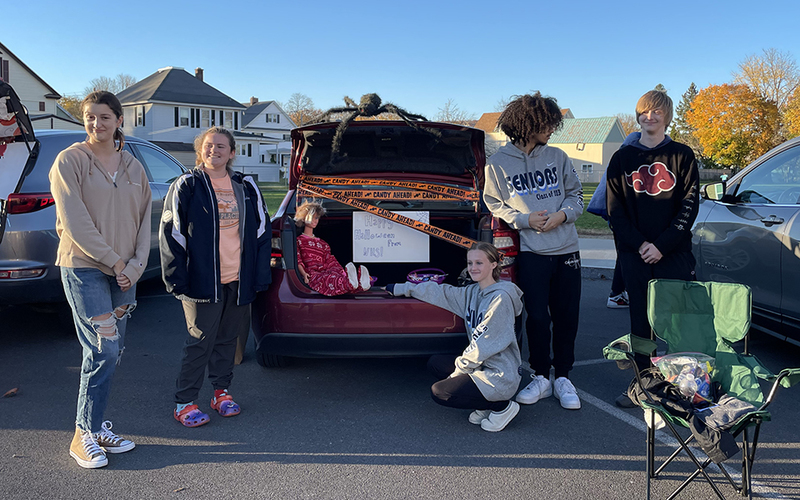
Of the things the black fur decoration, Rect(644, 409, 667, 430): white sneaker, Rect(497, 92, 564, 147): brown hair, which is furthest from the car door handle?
the black fur decoration

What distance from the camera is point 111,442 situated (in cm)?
324

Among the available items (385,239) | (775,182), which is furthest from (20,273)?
(775,182)

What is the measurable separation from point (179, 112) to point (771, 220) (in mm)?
49879

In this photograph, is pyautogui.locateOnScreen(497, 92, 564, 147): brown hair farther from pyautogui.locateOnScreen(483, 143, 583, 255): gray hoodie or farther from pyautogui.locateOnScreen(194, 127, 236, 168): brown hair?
pyautogui.locateOnScreen(194, 127, 236, 168): brown hair

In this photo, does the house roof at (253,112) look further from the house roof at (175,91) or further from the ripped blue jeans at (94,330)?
the ripped blue jeans at (94,330)

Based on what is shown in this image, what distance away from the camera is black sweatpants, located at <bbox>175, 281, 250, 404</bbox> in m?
3.57

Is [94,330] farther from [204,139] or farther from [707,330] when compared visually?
[707,330]

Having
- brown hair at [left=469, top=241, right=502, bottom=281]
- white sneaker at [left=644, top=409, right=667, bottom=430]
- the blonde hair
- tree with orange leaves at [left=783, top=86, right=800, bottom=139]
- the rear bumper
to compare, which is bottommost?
white sneaker at [left=644, top=409, right=667, bottom=430]

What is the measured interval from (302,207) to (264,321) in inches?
30.2

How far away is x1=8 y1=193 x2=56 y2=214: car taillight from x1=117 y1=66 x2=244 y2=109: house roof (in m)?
46.7

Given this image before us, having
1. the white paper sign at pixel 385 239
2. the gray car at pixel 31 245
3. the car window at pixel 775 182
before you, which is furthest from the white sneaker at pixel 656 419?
the gray car at pixel 31 245

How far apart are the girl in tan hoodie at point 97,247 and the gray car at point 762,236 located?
161 inches

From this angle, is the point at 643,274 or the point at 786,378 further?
the point at 643,274

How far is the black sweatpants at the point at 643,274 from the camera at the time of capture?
384cm
